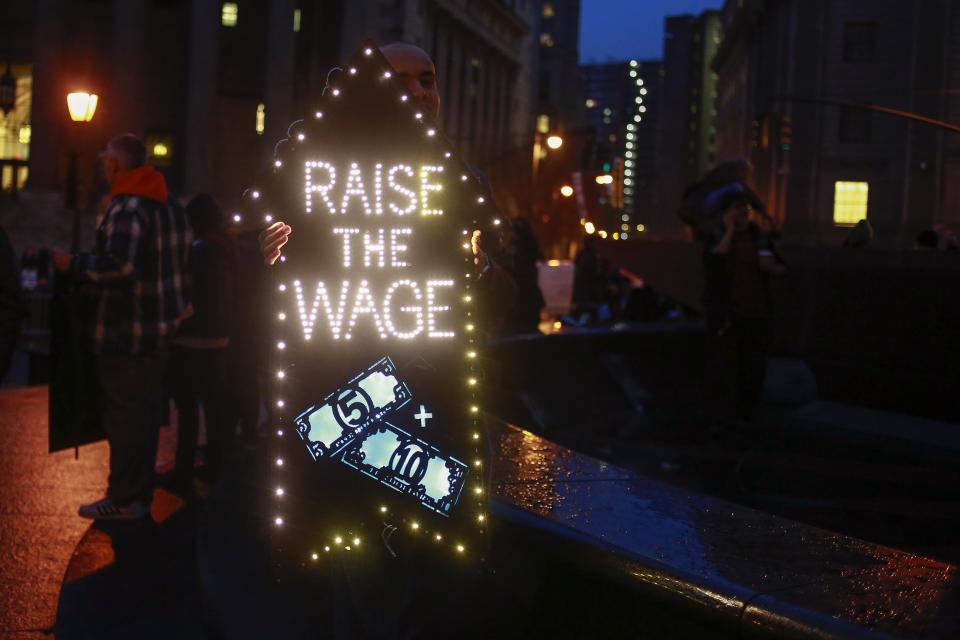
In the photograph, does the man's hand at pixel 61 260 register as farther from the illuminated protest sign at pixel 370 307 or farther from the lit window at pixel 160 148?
the lit window at pixel 160 148

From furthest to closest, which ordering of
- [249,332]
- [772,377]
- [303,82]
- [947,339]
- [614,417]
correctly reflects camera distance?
[303,82] → [772,377] → [614,417] → [249,332] → [947,339]

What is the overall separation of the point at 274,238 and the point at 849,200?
52.3 meters

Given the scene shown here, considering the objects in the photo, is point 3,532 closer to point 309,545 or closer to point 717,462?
point 309,545

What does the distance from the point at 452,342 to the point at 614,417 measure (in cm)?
606

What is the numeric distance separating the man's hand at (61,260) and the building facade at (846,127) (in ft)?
66.0

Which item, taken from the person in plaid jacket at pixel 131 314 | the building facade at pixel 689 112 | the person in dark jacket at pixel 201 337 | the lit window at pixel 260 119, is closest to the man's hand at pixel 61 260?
the person in plaid jacket at pixel 131 314

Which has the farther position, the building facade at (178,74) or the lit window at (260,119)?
the lit window at (260,119)

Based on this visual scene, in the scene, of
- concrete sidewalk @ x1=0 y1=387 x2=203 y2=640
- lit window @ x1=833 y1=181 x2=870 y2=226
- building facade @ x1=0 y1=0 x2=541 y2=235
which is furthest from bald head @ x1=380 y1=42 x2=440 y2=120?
lit window @ x1=833 y1=181 x2=870 y2=226

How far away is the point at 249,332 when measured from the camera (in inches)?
329

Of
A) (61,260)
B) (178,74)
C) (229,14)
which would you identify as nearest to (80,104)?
(61,260)

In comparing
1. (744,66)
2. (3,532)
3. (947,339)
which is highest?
(744,66)

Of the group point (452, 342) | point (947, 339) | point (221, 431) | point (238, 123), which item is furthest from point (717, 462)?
point (238, 123)

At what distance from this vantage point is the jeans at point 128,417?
259 inches

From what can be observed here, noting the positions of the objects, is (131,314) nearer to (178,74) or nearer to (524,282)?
(524,282)
